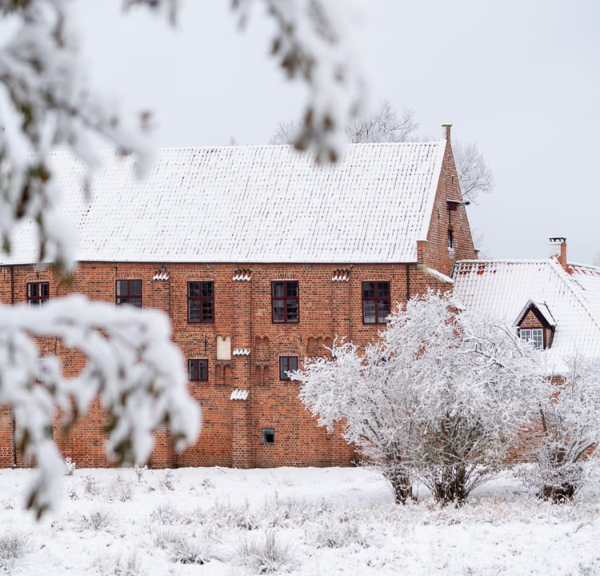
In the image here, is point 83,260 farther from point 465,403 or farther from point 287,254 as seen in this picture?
point 465,403

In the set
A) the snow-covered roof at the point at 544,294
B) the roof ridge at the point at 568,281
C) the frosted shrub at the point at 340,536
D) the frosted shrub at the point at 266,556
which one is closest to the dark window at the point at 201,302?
the snow-covered roof at the point at 544,294

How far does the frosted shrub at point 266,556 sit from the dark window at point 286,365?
45.7 ft

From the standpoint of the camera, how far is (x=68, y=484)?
25172 mm

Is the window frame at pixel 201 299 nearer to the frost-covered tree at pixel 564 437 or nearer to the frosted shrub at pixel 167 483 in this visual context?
the frosted shrub at pixel 167 483

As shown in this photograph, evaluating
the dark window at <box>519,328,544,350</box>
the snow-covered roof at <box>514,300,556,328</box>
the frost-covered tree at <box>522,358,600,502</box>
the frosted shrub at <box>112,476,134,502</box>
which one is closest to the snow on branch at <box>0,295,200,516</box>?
the frost-covered tree at <box>522,358,600,502</box>

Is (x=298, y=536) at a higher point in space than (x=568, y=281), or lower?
lower

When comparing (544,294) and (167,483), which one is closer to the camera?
(167,483)

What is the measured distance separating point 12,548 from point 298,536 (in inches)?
204

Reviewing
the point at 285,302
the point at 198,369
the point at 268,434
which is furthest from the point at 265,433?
the point at 285,302

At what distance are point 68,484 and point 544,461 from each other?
12581 millimetres

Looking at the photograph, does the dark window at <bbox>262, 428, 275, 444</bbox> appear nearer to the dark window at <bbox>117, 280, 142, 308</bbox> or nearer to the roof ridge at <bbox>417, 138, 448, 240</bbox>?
the dark window at <bbox>117, 280, 142, 308</bbox>

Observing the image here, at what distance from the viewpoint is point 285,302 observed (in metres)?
30.4

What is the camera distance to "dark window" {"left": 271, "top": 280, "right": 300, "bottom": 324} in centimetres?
3028

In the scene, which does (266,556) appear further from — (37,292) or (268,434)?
(37,292)
